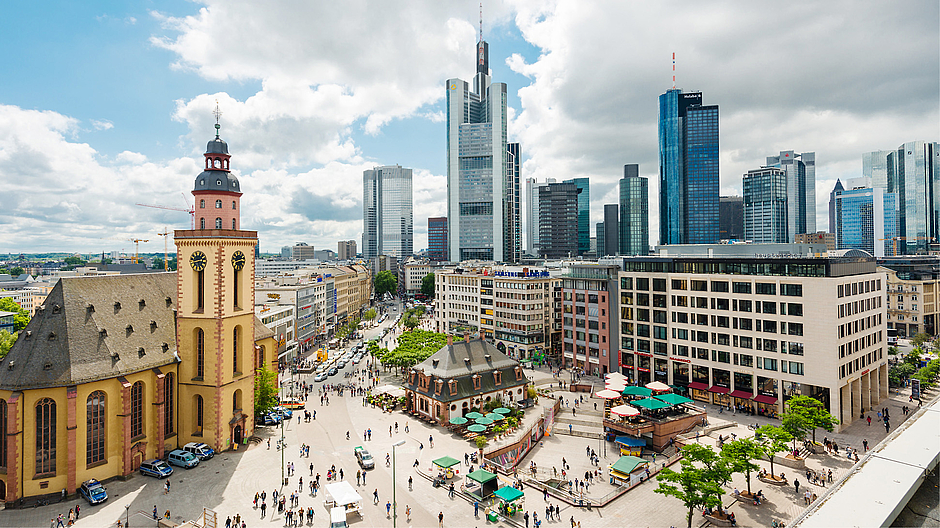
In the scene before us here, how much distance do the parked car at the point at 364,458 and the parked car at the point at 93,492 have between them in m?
21.6

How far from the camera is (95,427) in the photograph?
43062mm

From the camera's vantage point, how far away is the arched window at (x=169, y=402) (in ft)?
163

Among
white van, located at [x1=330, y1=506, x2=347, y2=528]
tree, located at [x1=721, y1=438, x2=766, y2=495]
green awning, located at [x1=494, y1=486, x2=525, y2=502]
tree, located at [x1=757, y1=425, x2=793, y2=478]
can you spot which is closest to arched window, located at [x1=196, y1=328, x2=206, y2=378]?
white van, located at [x1=330, y1=506, x2=347, y2=528]

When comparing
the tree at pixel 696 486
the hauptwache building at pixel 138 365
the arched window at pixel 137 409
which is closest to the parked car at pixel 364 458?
the hauptwache building at pixel 138 365

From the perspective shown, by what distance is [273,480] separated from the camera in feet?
148

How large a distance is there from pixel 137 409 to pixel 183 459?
6628 mm

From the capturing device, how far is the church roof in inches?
1609

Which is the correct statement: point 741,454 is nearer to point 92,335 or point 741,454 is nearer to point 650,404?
point 650,404

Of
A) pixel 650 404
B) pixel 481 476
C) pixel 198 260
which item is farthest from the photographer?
pixel 650 404

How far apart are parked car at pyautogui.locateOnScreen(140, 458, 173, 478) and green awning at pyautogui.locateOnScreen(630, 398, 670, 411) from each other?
5106 centimetres

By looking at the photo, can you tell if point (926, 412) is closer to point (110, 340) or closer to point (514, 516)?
point (514, 516)

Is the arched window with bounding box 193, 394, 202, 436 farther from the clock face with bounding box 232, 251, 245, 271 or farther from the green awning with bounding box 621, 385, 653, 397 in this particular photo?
the green awning with bounding box 621, 385, 653, 397

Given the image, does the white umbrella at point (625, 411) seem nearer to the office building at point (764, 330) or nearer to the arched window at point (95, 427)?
the office building at point (764, 330)

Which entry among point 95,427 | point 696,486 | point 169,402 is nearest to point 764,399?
point 696,486
